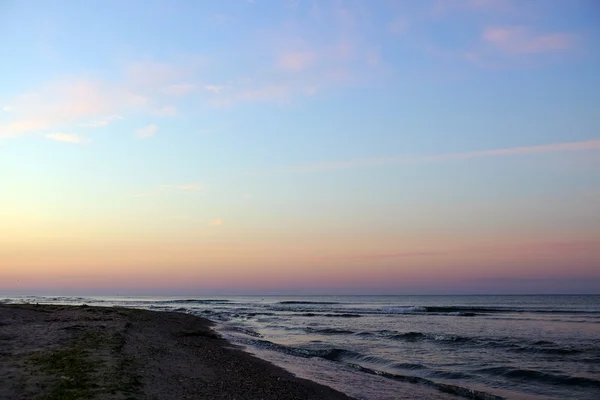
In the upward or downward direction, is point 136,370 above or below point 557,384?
above

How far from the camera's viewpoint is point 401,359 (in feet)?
73.2

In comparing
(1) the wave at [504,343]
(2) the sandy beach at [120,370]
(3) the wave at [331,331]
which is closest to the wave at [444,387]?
(2) the sandy beach at [120,370]

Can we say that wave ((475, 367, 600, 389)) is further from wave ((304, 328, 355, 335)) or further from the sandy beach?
wave ((304, 328, 355, 335))

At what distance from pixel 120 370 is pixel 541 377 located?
52.9ft

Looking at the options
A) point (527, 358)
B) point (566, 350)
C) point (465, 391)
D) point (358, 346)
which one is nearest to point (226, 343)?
point (358, 346)

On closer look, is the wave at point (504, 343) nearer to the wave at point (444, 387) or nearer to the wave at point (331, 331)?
the wave at point (331, 331)

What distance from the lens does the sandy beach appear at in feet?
31.9

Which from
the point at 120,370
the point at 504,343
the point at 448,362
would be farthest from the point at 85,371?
the point at 504,343

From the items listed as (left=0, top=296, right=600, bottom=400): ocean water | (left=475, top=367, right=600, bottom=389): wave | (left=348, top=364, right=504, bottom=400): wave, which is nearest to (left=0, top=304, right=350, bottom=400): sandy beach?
(left=0, top=296, right=600, bottom=400): ocean water

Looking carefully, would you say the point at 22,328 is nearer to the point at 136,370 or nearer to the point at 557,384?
the point at 136,370

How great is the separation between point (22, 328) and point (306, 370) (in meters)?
11.8

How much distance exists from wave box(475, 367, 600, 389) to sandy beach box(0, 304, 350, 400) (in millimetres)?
9027

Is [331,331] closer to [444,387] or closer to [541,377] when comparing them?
[541,377]

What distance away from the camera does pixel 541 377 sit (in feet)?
59.9
